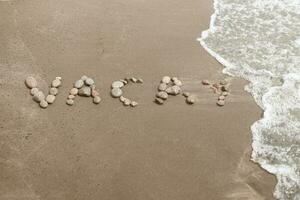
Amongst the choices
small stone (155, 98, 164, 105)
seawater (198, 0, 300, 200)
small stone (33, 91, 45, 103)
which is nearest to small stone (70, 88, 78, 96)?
small stone (33, 91, 45, 103)

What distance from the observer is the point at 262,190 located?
137 inches

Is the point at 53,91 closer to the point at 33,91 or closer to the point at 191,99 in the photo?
the point at 33,91

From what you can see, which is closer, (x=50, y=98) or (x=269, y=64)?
(x=50, y=98)

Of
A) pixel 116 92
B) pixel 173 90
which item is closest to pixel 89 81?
pixel 116 92

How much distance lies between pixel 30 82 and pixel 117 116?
2.99 ft

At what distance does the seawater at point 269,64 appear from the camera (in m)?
3.73

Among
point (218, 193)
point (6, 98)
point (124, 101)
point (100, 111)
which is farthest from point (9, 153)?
point (218, 193)

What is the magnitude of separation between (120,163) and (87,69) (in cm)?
119

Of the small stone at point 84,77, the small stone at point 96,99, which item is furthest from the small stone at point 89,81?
the small stone at point 96,99

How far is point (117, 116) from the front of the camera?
395cm

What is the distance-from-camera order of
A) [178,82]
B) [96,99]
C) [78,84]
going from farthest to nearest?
[178,82] → [78,84] → [96,99]

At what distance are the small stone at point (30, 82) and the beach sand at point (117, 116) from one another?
49 millimetres

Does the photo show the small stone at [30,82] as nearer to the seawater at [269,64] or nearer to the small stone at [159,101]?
the small stone at [159,101]

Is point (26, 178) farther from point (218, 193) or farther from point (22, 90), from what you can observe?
point (218, 193)
